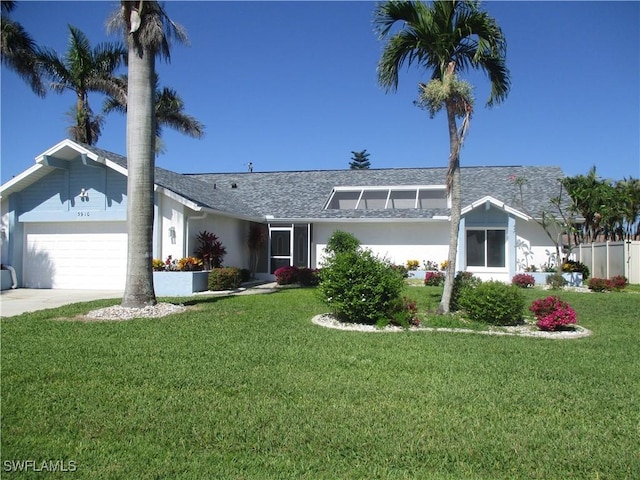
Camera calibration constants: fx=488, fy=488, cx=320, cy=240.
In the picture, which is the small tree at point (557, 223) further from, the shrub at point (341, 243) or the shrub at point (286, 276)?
the shrub at point (286, 276)

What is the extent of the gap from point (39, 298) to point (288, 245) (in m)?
10.5

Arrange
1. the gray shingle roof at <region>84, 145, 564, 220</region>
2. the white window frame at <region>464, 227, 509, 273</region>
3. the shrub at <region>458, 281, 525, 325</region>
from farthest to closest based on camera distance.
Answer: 1. the gray shingle roof at <region>84, 145, 564, 220</region>
2. the white window frame at <region>464, 227, 509, 273</region>
3. the shrub at <region>458, 281, 525, 325</region>

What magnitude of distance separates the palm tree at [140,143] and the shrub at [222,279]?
4.73m

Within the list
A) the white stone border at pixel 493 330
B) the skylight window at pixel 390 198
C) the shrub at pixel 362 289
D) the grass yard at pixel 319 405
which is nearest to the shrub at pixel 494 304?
the white stone border at pixel 493 330

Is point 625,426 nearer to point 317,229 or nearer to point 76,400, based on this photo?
point 76,400

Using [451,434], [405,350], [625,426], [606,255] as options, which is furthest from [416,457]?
[606,255]

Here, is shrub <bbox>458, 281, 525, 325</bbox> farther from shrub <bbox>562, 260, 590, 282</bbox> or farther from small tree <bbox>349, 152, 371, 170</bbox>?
small tree <bbox>349, 152, 371, 170</bbox>

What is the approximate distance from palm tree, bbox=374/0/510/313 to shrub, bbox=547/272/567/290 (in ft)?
30.3

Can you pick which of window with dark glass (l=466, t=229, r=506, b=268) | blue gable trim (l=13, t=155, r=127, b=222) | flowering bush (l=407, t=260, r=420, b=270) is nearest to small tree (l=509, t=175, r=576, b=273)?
window with dark glass (l=466, t=229, r=506, b=268)

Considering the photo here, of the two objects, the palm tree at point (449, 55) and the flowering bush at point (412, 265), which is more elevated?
the palm tree at point (449, 55)

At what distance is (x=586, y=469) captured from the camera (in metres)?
3.79

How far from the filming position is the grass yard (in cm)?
388

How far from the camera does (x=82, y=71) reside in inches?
993

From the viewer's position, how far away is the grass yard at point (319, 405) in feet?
12.7
